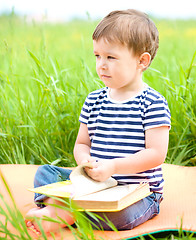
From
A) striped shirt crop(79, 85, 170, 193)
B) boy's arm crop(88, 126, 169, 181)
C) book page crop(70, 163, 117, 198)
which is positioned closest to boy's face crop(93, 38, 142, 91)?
striped shirt crop(79, 85, 170, 193)

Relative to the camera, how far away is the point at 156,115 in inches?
72.9

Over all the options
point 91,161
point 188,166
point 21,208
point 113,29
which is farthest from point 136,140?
point 188,166

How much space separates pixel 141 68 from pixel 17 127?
116cm

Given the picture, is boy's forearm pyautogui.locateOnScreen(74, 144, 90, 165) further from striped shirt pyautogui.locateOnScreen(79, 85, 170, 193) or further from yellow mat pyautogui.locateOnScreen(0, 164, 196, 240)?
yellow mat pyautogui.locateOnScreen(0, 164, 196, 240)

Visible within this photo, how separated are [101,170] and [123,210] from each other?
0.18 meters

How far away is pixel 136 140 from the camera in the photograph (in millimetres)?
1870

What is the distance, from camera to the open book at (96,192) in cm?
166

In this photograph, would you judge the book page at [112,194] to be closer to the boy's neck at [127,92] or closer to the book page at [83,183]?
the book page at [83,183]

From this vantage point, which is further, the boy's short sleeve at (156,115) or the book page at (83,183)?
the boy's short sleeve at (156,115)

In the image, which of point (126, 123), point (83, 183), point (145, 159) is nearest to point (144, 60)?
point (126, 123)

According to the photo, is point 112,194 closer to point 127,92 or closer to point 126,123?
point 126,123

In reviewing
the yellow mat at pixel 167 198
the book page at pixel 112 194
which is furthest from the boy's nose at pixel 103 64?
the yellow mat at pixel 167 198

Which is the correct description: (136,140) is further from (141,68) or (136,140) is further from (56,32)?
(56,32)

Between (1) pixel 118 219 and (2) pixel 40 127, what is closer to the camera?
(1) pixel 118 219
